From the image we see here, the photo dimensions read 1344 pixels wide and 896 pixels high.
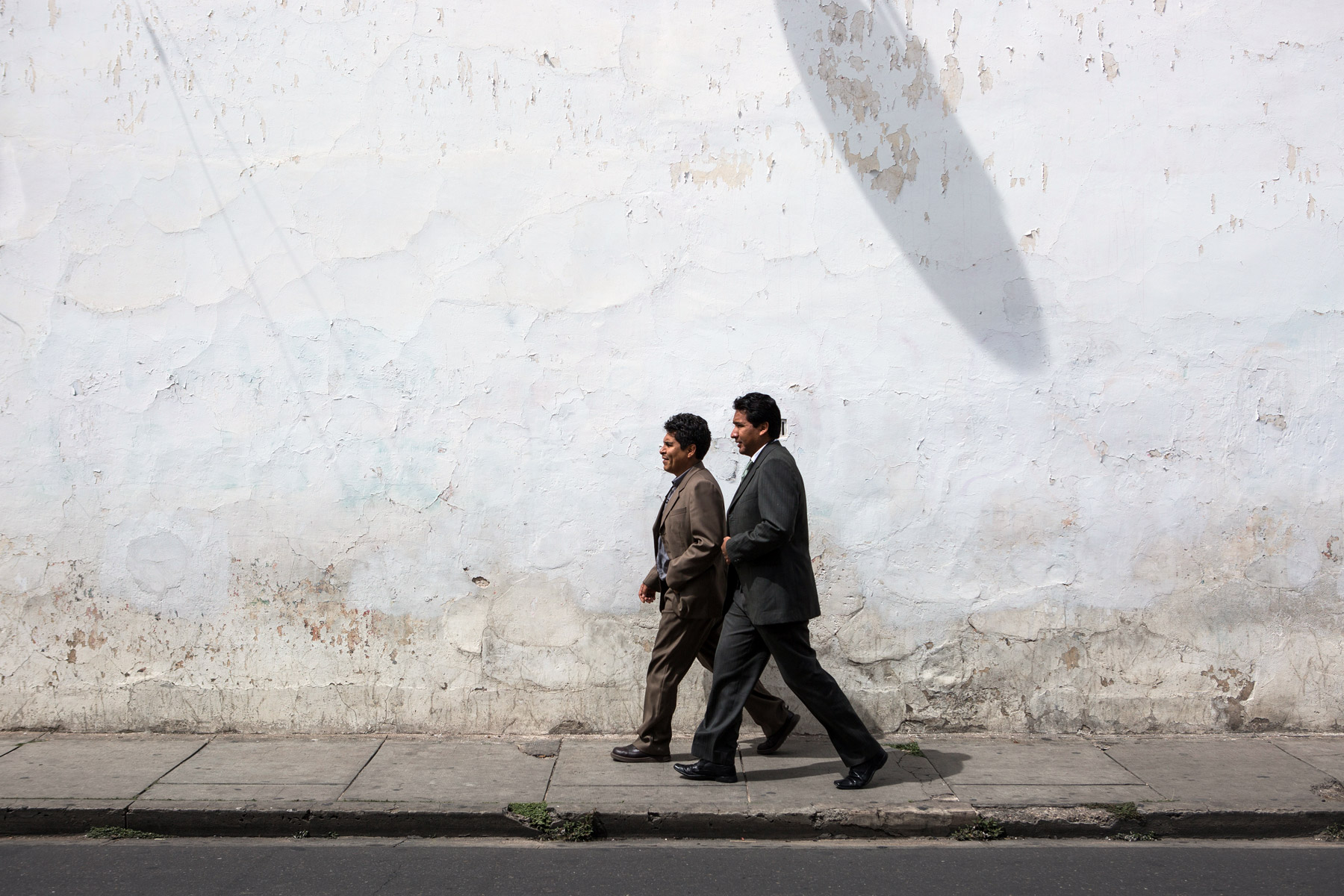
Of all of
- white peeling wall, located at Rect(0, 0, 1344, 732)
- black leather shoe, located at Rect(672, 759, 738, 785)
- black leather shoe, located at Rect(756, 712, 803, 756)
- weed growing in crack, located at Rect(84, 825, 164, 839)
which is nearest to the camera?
weed growing in crack, located at Rect(84, 825, 164, 839)

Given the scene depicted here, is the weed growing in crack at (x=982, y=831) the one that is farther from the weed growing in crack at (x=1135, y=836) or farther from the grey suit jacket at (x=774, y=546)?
the grey suit jacket at (x=774, y=546)

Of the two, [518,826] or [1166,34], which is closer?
[518,826]

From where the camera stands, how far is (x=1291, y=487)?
5.64m

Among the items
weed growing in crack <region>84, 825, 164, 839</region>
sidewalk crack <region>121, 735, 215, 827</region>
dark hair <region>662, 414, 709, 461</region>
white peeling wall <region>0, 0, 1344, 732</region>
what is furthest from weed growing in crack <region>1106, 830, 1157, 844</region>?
sidewalk crack <region>121, 735, 215, 827</region>

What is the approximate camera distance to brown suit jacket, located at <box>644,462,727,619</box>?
4914mm

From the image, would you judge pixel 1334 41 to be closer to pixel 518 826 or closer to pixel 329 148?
pixel 329 148

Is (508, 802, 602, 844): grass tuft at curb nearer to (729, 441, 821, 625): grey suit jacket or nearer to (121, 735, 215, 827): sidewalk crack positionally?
(729, 441, 821, 625): grey suit jacket

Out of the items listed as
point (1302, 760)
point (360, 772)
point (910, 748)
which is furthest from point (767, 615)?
point (1302, 760)

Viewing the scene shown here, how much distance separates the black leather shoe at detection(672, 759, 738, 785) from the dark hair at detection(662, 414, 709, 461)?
1.45 metres

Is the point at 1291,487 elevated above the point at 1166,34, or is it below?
below

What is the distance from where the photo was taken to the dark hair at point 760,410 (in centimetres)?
485

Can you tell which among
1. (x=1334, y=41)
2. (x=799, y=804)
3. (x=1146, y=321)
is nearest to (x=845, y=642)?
(x=799, y=804)

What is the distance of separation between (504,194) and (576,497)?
1.68m

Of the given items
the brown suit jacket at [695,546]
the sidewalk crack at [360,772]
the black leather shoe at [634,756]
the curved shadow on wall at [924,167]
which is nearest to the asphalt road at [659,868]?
the sidewalk crack at [360,772]
